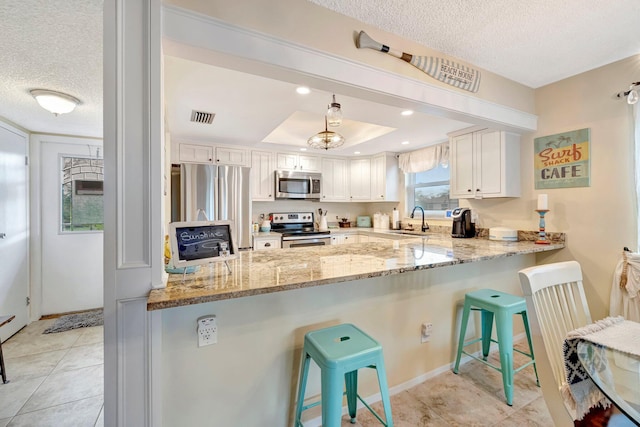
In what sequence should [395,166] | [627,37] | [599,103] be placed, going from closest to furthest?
[627,37]
[599,103]
[395,166]

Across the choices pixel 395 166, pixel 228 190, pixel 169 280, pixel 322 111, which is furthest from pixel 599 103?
pixel 228 190

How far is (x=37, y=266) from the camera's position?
3.19m

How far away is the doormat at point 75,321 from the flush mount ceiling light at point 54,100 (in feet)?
7.69

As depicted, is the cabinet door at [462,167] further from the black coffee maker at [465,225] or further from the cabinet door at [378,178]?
the cabinet door at [378,178]

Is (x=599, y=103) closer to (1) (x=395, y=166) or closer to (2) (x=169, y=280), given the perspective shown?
(1) (x=395, y=166)

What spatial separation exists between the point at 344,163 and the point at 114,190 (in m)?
4.23

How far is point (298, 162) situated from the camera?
4.58 m

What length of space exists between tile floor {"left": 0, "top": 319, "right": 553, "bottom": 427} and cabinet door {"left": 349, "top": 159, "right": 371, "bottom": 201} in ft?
10.3

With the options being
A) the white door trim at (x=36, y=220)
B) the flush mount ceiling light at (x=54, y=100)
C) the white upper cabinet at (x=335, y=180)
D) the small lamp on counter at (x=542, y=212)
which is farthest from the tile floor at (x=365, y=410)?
the white upper cabinet at (x=335, y=180)

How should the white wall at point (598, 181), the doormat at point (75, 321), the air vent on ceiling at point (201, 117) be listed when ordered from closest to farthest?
the white wall at point (598, 181)
the air vent on ceiling at point (201, 117)
the doormat at point (75, 321)

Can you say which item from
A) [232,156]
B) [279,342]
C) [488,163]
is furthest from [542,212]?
[232,156]

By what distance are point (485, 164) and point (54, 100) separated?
4.07 meters

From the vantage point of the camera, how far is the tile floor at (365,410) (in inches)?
64.7

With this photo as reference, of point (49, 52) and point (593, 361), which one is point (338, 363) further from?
point (49, 52)
